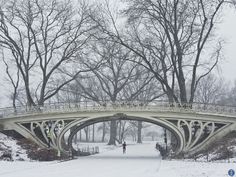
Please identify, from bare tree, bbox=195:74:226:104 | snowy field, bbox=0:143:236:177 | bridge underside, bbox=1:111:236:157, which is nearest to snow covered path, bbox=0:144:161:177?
snowy field, bbox=0:143:236:177

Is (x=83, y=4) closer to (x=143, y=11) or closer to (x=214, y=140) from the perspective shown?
(x=143, y=11)

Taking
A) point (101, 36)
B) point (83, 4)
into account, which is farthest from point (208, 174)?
point (83, 4)

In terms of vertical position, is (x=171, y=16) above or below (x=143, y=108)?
above

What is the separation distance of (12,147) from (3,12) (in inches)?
628

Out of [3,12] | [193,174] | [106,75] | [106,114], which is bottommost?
[193,174]

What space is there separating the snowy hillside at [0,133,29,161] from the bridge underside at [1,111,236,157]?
243cm

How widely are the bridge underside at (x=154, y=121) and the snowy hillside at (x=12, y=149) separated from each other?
2432mm

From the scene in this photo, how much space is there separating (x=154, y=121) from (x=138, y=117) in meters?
1.53

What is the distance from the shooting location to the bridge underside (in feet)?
121

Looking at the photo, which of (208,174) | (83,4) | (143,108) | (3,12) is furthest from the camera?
(83,4)

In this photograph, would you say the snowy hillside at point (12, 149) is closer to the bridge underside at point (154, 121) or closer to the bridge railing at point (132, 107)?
the bridge underside at point (154, 121)

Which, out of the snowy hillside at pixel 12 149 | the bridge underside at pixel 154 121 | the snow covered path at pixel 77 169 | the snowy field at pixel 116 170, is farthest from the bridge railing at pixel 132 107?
the snowy field at pixel 116 170

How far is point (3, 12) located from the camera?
4550cm

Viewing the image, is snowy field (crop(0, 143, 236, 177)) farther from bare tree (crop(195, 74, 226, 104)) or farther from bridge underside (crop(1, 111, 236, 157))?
bare tree (crop(195, 74, 226, 104))
